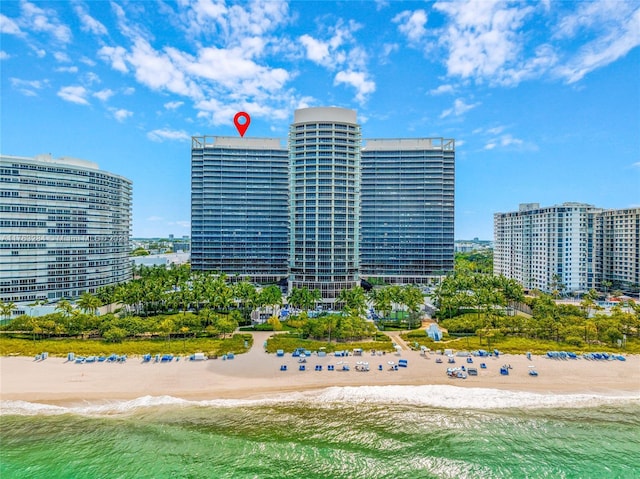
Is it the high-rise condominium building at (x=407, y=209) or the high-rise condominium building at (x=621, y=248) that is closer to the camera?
the high-rise condominium building at (x=621, y=248)

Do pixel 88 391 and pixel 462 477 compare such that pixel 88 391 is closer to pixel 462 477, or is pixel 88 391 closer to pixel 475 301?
pixel 462 477

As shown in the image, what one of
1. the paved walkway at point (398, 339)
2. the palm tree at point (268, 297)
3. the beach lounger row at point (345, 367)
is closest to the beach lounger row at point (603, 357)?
the paved walkway at point (398, 339)

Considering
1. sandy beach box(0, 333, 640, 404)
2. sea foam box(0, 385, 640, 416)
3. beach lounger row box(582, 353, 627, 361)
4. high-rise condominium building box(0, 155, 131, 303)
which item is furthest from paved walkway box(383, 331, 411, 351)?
high-rise condominium building box(0, 155, 131, 303)

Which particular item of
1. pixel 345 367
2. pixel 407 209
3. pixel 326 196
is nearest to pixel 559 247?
pixel 407 209

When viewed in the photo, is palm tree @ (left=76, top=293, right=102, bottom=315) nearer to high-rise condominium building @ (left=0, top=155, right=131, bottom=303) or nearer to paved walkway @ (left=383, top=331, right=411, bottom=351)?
high-rise condominium building @ (left=0, top=155, right=131, bottom=303)

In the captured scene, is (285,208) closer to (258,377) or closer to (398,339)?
(398,339)

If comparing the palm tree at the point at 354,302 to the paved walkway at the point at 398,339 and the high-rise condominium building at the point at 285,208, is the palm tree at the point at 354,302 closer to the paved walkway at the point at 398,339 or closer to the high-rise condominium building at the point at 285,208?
the paved walkway at the point at 398,339

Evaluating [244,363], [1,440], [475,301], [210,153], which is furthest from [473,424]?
[210,153]
